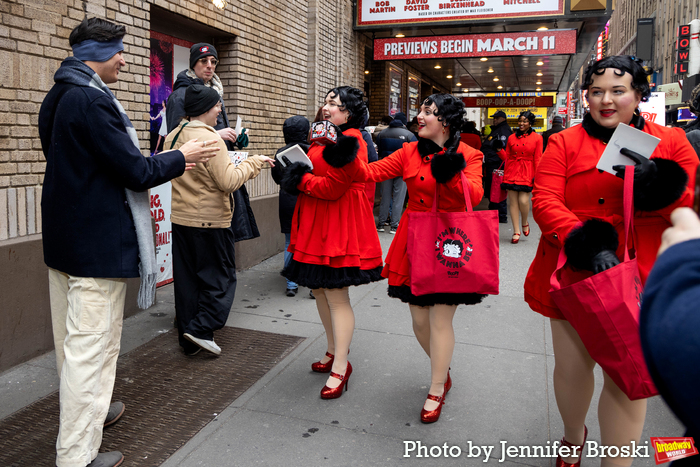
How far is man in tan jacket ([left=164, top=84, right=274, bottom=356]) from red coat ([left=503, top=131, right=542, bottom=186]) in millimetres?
5743

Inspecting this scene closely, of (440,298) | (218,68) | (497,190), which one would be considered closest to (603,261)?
(440,298)

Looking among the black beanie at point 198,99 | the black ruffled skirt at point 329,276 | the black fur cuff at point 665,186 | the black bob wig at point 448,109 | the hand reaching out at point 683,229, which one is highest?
the black beanie at point 198,99

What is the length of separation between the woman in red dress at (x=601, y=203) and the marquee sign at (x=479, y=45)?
8.44 metres

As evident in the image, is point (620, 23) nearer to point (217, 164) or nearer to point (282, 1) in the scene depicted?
point (282, 1)

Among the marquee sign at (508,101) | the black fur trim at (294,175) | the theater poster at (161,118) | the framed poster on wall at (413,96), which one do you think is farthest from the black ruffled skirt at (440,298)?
the marquee sign at (508,101)

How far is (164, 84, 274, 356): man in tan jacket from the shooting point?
160 inches

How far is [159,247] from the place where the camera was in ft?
19.5

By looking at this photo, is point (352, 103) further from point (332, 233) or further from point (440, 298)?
point (440, 298)

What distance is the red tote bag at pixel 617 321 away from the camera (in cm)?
210

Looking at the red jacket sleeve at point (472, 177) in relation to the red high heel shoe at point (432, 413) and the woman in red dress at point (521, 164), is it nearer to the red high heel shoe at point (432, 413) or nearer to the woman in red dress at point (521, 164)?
the red high heel shoe at point (432, 413)

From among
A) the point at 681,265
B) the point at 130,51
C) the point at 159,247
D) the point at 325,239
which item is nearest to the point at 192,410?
the point at 325,239

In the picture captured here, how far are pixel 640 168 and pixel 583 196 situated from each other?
0.32m

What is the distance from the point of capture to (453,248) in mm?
3125

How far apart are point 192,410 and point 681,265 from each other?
3176 mm
